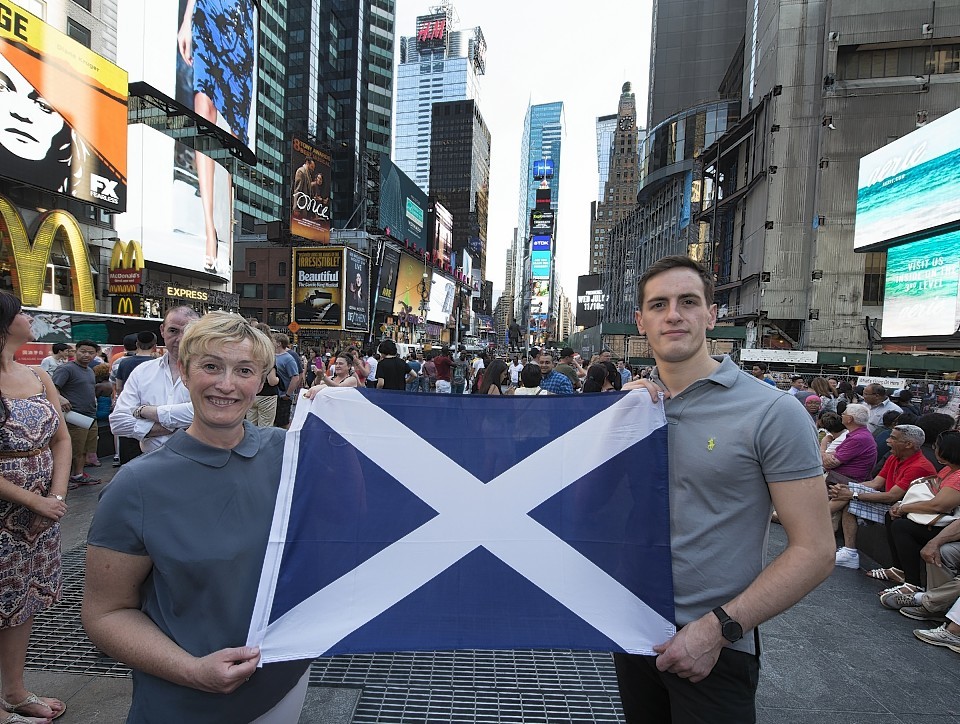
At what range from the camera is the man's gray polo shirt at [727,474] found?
5.22 ft

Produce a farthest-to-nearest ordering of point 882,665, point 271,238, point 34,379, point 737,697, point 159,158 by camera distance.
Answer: point 271,238 < point 159,158 < point 882,665 < point 34,379 < point 737,697

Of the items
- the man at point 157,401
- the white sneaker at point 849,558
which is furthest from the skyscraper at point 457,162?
the man at point 157,401

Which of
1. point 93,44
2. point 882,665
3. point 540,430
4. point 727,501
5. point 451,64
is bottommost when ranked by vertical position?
point 882,665

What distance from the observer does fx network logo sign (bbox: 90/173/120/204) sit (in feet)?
75.2

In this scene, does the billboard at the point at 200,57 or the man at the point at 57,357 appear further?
the billboard at the point at 200,57

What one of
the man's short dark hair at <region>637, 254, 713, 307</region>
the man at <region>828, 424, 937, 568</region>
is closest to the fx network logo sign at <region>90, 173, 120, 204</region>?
the man's short dark hair at <region>637, 254, 713, 307</region>

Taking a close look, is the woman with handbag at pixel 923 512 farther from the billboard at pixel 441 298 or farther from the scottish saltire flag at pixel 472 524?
the billboard at pixel 441 298

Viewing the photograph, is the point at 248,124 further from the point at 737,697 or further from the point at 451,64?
the point at 451,64

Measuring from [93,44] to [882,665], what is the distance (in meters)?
35.8

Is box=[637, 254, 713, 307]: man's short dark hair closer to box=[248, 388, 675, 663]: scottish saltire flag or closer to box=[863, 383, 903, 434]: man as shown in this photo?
box=[248, 388, 675, 663]: scottish saltire flag

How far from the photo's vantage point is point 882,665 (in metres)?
3.53

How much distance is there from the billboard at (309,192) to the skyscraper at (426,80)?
120 meters

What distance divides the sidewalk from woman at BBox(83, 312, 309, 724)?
1669 mm

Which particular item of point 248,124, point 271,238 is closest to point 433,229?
point 271,238
